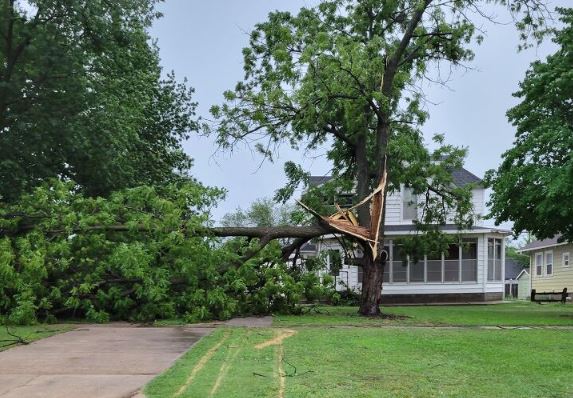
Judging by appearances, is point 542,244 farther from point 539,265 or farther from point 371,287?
point 371,287

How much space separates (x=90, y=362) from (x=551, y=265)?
30.7 meters

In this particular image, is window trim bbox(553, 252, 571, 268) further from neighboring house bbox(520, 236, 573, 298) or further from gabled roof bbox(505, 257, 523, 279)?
gabled roof bbox(505, 257, 523, 279)

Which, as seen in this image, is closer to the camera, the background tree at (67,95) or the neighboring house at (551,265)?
the background tree at (67,95)

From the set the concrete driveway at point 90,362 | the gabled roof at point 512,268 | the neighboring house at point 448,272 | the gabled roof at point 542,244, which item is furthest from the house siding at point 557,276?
the gabled roof at point 512,268

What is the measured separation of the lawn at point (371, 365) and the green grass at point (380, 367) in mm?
10

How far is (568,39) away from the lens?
16.5m

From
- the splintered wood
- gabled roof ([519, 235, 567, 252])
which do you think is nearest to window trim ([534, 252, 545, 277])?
gabled roof ([519, 235, 567, 252])

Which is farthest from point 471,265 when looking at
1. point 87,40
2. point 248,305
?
point 87,40

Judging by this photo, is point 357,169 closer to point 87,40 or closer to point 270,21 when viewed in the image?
point 270,21

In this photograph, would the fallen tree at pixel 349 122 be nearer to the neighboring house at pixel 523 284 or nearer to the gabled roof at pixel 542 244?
the gabled roof at pixel 542 244

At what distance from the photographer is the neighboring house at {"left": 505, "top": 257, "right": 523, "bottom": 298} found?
56928mm

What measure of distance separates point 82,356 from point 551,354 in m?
6.45

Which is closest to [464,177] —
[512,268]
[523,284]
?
[523,284]

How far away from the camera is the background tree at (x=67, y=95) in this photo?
17078mm
